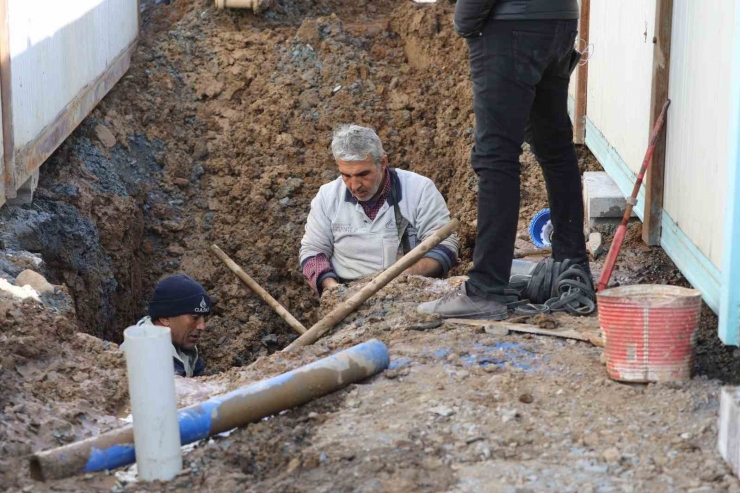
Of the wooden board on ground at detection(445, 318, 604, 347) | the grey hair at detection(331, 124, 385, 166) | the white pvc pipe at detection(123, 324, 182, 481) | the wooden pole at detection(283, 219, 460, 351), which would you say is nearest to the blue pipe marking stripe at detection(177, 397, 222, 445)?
the white pvc pipe at detection(123, 324, 182, 481)

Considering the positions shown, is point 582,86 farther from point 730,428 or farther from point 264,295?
point 730,428

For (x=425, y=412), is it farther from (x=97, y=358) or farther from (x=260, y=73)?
(x=260, y=73)

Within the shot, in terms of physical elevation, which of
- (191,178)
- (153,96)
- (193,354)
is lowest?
(193,354)

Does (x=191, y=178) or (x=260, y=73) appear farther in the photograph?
(x=260, y=73)

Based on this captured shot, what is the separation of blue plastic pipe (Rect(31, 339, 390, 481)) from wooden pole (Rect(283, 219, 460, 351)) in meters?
1.02

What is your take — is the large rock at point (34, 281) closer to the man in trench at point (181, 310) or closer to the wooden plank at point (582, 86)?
the man in trench at point (181, 310)

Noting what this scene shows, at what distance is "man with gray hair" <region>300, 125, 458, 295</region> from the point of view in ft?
18.8

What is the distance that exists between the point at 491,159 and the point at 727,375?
125 cm

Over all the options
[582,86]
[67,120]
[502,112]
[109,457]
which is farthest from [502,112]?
[67,120]

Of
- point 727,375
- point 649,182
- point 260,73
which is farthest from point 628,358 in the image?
point 260,73

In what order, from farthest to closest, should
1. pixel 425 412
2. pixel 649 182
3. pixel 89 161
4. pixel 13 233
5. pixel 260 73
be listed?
1. pixel 260 73
2. pixel 89 161
3. pixel 13 233
4. pixel 649 182
5. pixel 425 412

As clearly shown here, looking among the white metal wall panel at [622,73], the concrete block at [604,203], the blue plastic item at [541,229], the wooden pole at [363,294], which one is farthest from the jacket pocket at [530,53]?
the blue plastic item at [541,229]

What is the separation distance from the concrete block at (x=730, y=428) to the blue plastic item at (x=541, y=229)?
10.9 feet

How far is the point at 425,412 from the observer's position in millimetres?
3305
